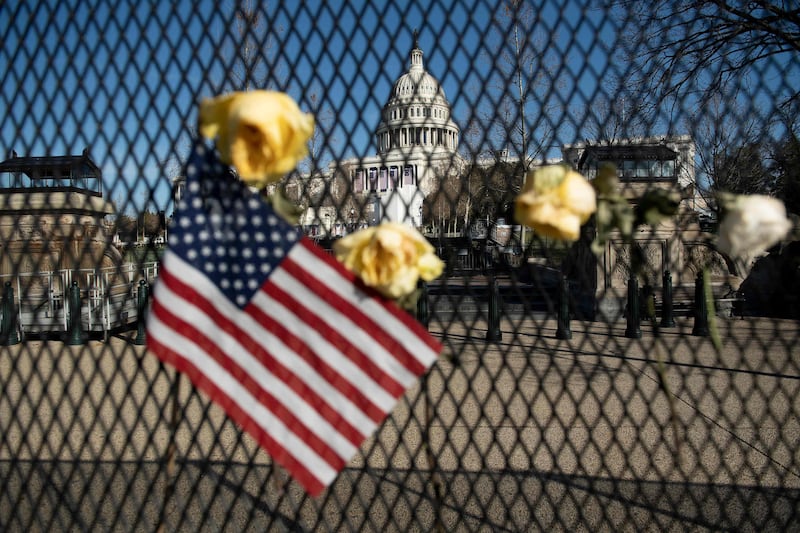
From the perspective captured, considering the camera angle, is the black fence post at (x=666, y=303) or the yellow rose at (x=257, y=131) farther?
the black fence post at (x=666, y=303)

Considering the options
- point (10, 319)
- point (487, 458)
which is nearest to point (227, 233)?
point (10, 319)

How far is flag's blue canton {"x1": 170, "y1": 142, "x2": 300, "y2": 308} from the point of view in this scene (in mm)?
1683

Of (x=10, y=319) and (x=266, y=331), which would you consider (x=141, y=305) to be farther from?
(x=266, y=331)

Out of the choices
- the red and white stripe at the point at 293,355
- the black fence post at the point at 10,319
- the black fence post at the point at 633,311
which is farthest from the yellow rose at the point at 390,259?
the black fence post at the point at 10,319

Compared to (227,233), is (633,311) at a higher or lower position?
lower

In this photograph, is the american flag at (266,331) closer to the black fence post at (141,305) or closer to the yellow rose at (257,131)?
the yellow rose at (257,131)

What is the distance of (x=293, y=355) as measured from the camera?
5.51 ft

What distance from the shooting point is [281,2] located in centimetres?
233

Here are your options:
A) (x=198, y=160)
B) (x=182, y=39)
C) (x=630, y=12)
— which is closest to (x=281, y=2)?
(x=182, y=39)

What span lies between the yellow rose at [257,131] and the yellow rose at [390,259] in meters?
0.28

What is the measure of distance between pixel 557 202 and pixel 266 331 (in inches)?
33.6

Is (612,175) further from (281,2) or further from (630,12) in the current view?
(281,2)

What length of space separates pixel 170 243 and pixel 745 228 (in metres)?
1.51

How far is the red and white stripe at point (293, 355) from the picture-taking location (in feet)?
5.42
